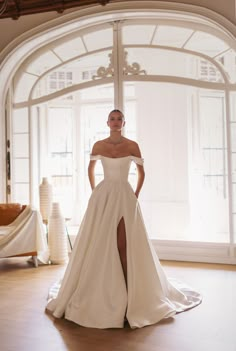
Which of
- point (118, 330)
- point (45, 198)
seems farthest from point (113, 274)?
point (45, 198)

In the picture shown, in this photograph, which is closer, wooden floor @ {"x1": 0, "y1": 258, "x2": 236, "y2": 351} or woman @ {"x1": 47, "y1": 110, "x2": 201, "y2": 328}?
wooden floor @ {"x1": 0, "y1": 258, "x2": 236, "y2": 351}

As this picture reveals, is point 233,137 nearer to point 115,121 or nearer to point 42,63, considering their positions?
point 115,121

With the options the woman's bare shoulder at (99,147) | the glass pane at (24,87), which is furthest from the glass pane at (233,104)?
the glass pane at (24,87)

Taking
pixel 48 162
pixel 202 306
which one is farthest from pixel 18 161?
pixel 202 306

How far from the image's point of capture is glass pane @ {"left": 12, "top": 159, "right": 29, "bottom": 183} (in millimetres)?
5770

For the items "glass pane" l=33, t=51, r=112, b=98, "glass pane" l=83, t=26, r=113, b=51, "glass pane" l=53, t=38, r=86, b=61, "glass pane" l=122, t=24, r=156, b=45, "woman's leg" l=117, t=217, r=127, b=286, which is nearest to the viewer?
"woman's leg" l=117, t=217, r=127, b=286

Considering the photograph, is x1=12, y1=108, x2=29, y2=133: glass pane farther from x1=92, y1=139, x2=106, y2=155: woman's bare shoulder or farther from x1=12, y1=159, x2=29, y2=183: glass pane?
x1=92, y1=139, x2=106, y2=155: woman's bare shoulder

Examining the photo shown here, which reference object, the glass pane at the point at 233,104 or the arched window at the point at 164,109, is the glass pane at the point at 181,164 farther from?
the glass pane at the point at 233,104

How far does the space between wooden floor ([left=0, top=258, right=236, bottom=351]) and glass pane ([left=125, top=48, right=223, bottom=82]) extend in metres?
2.66

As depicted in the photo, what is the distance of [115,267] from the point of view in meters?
3.00

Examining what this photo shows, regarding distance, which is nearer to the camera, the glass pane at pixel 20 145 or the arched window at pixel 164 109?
the arched window at pixel 164 109

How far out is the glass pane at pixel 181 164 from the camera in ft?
16.6

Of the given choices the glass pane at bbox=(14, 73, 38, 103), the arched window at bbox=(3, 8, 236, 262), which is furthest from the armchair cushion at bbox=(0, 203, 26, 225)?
the glass pane at bbox=(14, 73, 38, 103)

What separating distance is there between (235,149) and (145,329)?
2.78 metres
